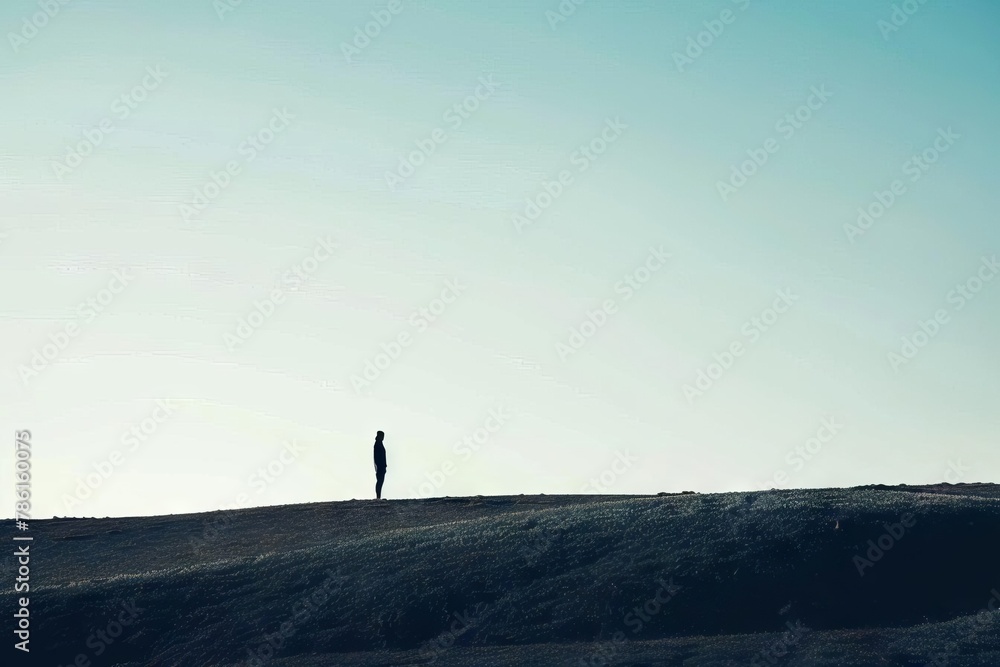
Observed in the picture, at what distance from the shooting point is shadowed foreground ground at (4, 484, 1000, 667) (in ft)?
76.2

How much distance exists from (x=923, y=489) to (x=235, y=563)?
817 inches

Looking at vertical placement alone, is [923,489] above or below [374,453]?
below

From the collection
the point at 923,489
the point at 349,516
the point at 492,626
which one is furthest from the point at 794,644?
the point at 349,516

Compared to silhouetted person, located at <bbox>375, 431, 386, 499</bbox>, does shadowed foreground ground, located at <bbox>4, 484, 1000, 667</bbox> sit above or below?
below

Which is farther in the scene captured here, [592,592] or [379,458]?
[379,458]

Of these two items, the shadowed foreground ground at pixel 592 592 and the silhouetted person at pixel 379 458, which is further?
the silhouetted person at pixel 379 458

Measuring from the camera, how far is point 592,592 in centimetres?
2605

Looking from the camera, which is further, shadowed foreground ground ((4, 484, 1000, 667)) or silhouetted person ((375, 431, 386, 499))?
silhouetted person ((375, 431, 386, 499))

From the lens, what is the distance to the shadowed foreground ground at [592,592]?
23.2 meters

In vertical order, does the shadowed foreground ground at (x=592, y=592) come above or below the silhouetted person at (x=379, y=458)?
below

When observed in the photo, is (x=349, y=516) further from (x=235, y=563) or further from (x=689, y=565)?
(x=689, y=565)

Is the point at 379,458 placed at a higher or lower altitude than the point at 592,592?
higher

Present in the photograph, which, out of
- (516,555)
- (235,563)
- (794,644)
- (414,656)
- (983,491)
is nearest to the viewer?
(794,644)

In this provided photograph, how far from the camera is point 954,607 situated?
24.6 meters
